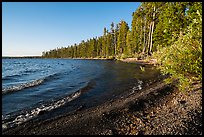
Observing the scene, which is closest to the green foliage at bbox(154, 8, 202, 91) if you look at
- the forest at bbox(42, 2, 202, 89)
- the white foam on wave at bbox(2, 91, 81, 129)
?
the forest at bbox(42, 2, 202, 89)

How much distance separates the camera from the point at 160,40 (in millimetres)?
41656

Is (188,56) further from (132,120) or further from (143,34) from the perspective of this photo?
(143,34)

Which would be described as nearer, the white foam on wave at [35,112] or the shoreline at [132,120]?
the shoreline at [132,120]

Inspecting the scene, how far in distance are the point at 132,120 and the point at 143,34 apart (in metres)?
57.6

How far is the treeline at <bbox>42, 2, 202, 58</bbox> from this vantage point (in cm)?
3222

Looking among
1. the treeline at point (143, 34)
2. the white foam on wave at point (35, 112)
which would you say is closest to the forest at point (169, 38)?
the treeline at point (143, 34)

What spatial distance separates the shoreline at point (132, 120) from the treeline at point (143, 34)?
3.67 meters

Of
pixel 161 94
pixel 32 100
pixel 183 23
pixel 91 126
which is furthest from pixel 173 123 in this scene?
pixel 183 23

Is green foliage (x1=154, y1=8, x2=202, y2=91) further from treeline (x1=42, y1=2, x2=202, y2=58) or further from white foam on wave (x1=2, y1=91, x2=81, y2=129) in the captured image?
white foam on wave (x1=2, y1=91, x2=81, y2=129)

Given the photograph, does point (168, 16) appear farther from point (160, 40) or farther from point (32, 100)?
point (32, 100)

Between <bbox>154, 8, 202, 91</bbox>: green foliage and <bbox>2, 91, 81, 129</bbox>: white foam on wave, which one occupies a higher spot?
<bbox>154, 8, 202, 91</bbox>: green foliage

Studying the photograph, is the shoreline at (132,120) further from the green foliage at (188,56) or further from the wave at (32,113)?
the green foliage at (188,56)

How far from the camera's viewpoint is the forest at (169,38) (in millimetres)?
9758

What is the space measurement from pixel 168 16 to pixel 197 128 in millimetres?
29958
